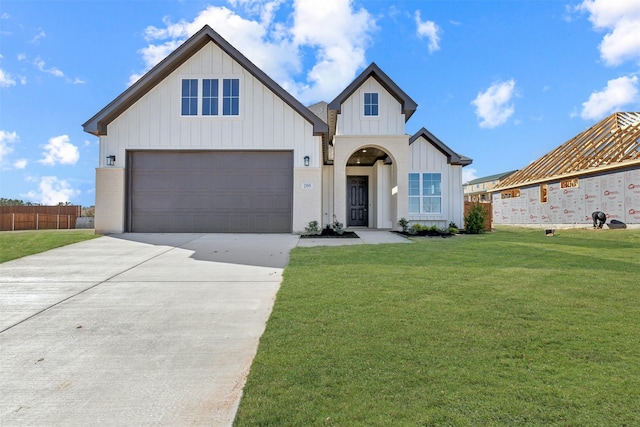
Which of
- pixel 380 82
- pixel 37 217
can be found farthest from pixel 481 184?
pixel 37 217

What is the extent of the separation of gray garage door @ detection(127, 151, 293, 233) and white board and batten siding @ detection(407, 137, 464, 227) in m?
6.45

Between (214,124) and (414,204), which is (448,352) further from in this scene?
(414,204)

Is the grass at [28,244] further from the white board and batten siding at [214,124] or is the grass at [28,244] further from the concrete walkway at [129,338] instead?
the white board and batten siding at [214,124]

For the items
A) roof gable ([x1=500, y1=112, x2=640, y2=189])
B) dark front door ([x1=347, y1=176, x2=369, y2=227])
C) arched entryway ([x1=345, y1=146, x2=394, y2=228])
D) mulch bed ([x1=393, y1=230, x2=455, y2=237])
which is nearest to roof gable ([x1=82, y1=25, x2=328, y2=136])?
arched entryway ([x1=345, y1=146, x2=394, y2=228])

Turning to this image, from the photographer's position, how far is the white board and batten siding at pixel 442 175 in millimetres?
15656

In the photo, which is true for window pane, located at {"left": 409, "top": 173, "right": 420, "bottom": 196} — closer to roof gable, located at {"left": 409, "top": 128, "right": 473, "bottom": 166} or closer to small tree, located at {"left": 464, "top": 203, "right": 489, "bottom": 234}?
roof gable, located at {"left": 409, "top": 128, "right": 473, "bottom": 166}

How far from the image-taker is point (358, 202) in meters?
17.4

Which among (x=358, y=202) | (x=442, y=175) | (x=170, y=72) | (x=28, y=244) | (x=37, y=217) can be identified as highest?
(x=170, y=72)

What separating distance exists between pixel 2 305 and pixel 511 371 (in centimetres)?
594

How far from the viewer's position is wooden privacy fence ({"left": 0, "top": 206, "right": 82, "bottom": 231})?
22.2 meters

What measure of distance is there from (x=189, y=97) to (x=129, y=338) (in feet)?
35.1

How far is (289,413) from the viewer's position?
2166mm

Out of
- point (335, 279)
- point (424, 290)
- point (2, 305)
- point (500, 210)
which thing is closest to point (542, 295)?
point (424, 290)

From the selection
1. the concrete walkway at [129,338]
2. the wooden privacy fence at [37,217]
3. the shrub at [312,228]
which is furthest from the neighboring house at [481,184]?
the concrete walkway at [129,338]
